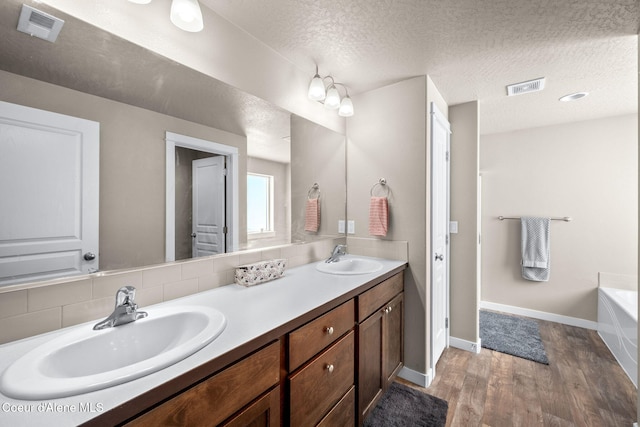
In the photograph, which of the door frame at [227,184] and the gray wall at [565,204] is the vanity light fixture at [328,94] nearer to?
the door frame at [227,184]

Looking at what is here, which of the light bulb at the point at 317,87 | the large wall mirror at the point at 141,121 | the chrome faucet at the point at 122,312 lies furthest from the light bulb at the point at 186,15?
the chrome faucet at the point at 122,312

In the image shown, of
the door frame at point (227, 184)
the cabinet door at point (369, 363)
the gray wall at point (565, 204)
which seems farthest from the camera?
the gray wall at point (565, 204)

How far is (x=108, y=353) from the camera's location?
2.88 feet

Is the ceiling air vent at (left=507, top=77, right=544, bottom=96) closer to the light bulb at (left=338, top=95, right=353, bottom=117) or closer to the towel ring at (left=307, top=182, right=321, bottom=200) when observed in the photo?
the light bulb at (left=338, top=95, right=353, bottom=117)

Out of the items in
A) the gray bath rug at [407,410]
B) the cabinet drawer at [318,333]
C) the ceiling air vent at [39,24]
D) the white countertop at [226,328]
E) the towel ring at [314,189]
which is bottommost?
the gray bath rug at [407,410]

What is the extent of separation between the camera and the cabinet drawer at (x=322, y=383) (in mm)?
1065

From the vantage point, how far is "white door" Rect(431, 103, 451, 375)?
2.11 m

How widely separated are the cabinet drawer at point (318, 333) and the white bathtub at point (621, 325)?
221cm

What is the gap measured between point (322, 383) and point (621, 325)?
2.77 m

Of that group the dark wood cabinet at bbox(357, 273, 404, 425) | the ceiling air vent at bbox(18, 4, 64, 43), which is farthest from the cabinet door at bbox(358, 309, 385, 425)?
the ceiling air vent at bbox(18, 4, 64, 43)

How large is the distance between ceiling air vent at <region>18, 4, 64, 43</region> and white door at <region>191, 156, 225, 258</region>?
0.63 m

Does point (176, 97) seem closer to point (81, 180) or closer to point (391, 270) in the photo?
Answer: point (81, 180)

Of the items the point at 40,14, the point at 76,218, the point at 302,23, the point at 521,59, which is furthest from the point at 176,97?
the point at 521,59

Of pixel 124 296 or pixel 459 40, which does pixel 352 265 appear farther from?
pixel 459 40
